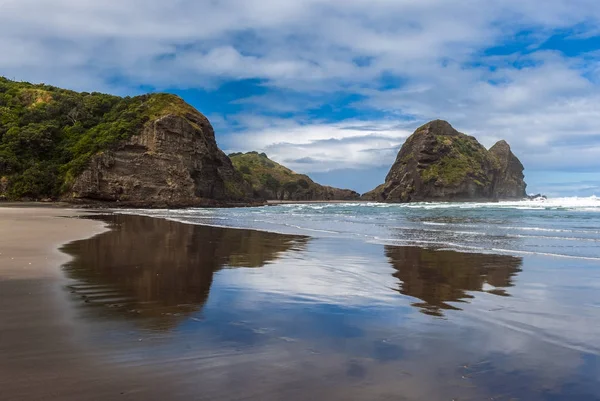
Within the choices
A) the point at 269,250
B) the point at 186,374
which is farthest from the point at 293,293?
the point at 269,250

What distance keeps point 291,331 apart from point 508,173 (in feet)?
549

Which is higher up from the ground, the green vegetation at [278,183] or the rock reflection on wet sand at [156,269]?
the green vegetation at [278,183]

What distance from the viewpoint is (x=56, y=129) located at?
70.0 metres

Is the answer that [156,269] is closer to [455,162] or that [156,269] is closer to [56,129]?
[56,129]

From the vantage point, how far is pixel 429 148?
420 ft

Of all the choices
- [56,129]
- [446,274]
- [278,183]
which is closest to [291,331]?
[446,274]

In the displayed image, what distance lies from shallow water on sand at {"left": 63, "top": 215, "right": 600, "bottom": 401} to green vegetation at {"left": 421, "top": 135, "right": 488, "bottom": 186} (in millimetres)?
114990

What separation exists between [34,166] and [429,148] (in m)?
98.6

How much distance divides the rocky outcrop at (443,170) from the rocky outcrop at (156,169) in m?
68.5

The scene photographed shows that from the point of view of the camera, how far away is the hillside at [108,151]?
205ft

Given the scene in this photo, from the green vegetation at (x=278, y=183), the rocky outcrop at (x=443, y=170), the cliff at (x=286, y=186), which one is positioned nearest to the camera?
the rocky outcrop at (x=443, y=170)

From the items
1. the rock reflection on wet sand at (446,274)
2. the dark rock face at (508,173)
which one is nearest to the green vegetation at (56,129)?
the rock reflection on wet sand at (446,274)

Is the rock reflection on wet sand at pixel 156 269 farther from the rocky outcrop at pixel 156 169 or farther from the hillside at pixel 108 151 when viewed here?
the hillside at pixel 108 151

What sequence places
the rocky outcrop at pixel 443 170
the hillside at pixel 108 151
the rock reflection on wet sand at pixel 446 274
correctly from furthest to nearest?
the rocky outcrop at pixel 443 170
the hillside at pixel 108 151
the rock reflection on wet sand at pixel 446 274
